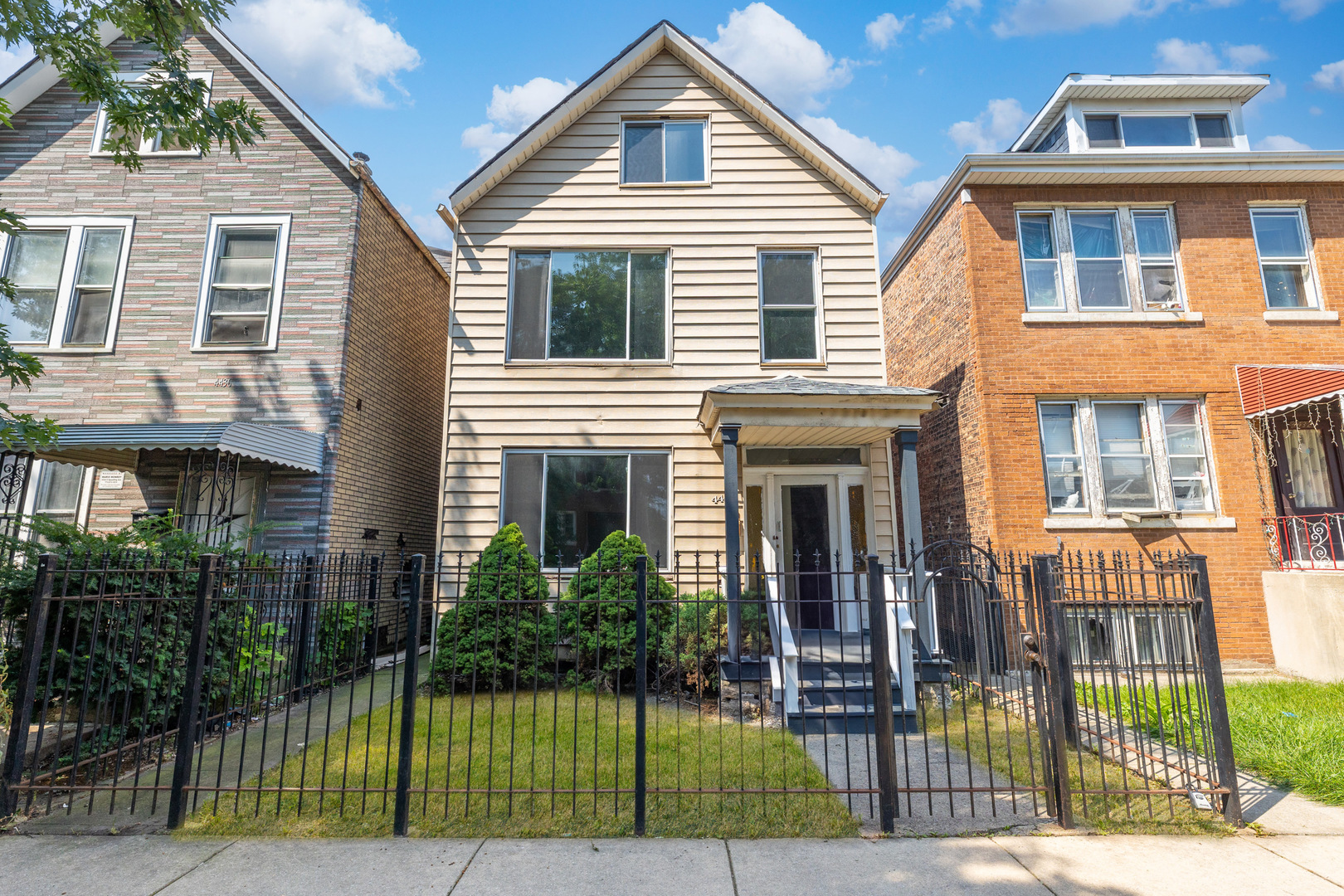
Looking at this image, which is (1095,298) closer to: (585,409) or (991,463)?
(991,463)

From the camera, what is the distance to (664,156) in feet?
36.9

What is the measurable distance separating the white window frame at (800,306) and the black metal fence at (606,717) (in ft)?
13.0

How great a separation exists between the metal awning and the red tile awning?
13773 millimetres

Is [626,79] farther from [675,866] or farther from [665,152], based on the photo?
[675,866]

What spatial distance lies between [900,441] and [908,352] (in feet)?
19.5

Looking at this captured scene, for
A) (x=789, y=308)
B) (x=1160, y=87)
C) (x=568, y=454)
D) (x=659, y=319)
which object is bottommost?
(x=568, y=454)

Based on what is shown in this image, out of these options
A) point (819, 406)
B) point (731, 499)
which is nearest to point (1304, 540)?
point (819, 406)

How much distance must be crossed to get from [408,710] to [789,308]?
8051 mm

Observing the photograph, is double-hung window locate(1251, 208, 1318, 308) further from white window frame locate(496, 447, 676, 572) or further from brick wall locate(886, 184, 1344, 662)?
white window frame locate(496, 447, 676, 572)

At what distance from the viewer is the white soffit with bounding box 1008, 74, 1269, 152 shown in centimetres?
1193

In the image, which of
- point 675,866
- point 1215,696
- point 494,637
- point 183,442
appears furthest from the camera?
point 494,637

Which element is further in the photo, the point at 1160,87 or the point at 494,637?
the point at 1160,87

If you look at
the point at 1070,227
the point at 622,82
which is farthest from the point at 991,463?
the point at 622,82

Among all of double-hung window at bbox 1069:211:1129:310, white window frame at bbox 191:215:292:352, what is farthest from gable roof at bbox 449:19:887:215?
double-hung window at bbox 1069:211:1129:310
